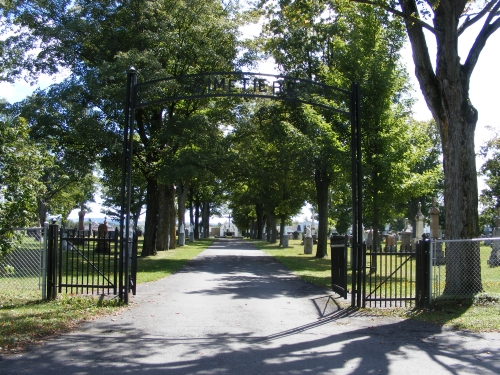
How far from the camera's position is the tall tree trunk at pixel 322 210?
28.8 meters

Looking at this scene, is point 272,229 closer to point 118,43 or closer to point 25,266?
point 118,43

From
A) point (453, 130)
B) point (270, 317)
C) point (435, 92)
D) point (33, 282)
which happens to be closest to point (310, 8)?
point (435, 92)

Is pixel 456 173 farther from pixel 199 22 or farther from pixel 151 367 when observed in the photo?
pixel 199 22

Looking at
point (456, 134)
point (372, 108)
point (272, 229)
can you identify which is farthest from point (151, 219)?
point (272, 229)

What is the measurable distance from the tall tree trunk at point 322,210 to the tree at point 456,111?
16707mm

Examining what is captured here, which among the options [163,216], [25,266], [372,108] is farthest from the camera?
[163,216]

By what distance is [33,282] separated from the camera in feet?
44.3

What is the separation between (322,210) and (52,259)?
1994cm

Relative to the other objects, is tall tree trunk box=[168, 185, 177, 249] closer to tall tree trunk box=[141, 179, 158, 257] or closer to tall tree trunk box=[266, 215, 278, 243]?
tall tree trunk box=[141, 179, 158, 257]

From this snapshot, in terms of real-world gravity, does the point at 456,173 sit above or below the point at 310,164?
below

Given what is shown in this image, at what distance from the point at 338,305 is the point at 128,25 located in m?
17.0

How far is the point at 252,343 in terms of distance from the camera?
770 cm

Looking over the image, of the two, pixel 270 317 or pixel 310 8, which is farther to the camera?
pixel 310 8

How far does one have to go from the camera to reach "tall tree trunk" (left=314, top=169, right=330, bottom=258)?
94.6 feet
